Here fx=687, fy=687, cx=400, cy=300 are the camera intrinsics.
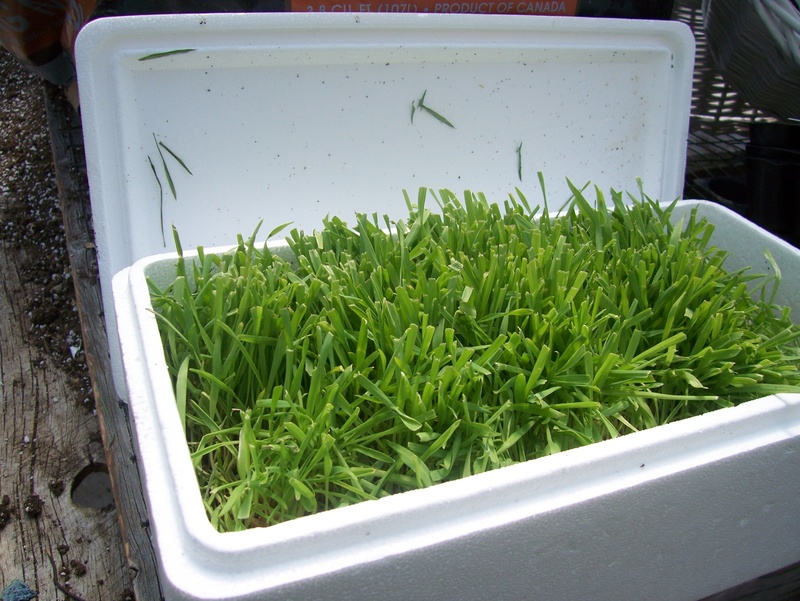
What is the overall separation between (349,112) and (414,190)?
169mm

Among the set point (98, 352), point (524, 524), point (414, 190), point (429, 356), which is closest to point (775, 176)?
point (414, 190)

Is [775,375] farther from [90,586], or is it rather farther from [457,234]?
[90,586]

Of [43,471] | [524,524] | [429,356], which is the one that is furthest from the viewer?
[43,471]

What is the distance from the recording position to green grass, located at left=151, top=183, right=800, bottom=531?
630mm

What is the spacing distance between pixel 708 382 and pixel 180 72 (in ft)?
2.82

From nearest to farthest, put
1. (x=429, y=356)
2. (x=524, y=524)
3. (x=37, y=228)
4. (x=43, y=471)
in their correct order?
(x=524, y=524) < (x=429, y=356) < (x=43, y=471) < (x=37, y=228)

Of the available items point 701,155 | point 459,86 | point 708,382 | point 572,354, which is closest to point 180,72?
point 459,86

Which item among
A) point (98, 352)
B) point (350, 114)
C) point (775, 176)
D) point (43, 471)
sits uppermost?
point (350, 114)

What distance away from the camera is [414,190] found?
1177 mm

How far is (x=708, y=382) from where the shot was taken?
0.74 meters

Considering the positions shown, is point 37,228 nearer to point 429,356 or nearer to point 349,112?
point 349,112

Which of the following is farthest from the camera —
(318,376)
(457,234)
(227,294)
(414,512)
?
(457,234)

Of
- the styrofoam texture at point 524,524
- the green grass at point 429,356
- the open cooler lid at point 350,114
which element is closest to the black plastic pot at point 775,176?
the open cooler lid at point 350,114

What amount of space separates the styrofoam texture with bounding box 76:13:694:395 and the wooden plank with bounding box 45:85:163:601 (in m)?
0.12
